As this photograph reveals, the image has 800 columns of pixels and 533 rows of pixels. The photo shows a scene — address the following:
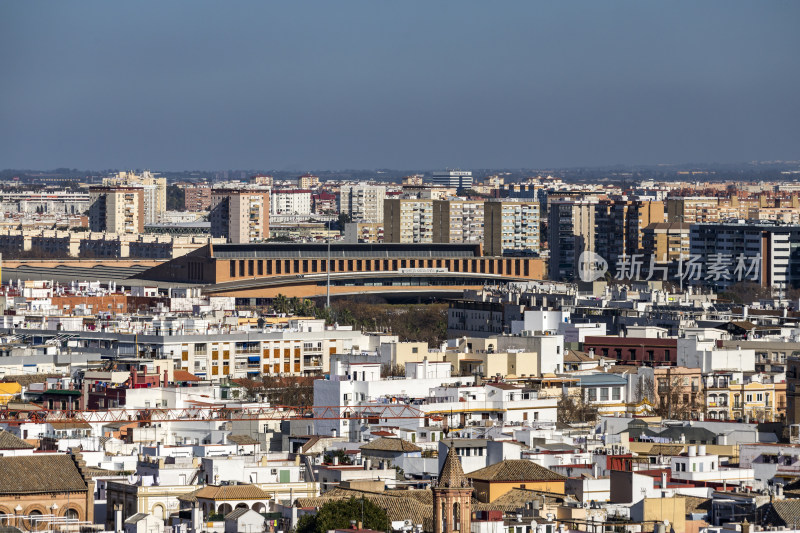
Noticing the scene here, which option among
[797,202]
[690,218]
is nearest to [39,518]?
[690,218]

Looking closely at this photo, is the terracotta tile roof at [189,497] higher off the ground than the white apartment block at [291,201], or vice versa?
the white apartment block at [291,201]

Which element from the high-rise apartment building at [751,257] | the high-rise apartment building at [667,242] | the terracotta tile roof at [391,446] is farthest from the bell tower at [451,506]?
the high-rise apartment building at [667,242]

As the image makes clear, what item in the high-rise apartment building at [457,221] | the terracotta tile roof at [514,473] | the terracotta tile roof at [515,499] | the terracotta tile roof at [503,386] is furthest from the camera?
the high-rise apartment building at [457,221]

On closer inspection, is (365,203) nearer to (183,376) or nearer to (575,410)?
(183,376)

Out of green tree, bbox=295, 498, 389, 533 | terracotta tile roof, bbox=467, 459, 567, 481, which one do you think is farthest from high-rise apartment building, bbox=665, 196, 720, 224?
green tree, bbox=295, 498, 389, 533

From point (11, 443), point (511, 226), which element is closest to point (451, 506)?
point (11, 443)

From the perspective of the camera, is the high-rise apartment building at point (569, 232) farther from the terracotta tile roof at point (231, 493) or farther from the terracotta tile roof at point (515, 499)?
the terracotta tile roof at point (231, 493)

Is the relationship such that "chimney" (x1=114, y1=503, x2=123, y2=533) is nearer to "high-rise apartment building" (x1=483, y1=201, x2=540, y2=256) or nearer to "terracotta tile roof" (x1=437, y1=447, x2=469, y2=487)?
"terracotta tile roof" (x1=437, y1=447, x2=469, y2=487)
